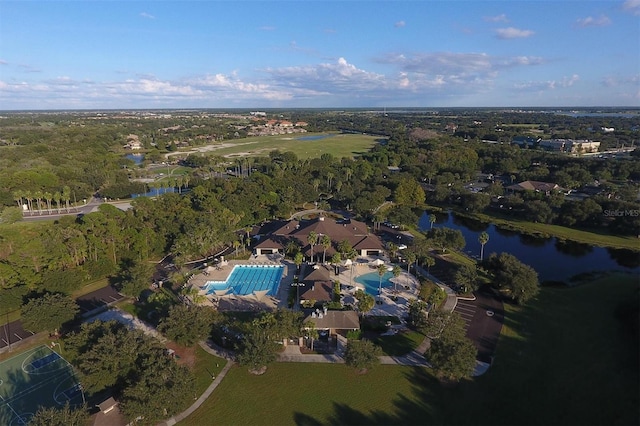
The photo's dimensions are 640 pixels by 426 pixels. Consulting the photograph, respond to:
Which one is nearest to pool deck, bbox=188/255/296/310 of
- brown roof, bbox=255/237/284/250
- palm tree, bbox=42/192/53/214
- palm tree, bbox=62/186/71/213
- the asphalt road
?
brown roof, bbox=255/237/284/250

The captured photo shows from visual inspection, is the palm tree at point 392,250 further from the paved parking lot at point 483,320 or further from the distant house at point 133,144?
the distant house at point 133,144

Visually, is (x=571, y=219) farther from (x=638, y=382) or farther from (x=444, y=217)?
(x=638, y=382)

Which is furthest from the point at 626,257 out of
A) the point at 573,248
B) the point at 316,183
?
the point at 316,183

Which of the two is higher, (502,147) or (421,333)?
(502,147)

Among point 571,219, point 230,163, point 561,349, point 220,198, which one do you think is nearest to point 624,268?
point 571,219

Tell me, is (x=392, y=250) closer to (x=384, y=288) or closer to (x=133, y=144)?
(x=384, y=288)

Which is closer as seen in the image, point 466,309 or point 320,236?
point 466,309
